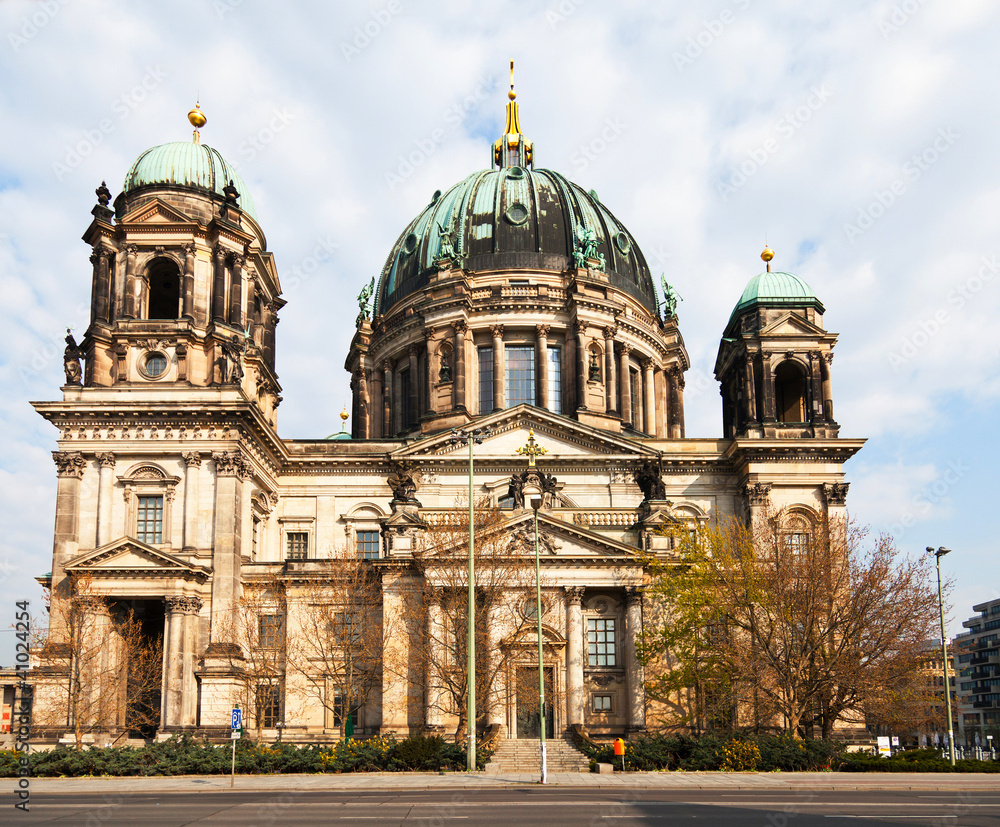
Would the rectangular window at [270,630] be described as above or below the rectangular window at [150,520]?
below

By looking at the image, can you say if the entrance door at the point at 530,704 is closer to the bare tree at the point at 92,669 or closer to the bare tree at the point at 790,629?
the bare tree at the point at 790,629

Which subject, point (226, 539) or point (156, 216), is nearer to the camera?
point (226, 539)

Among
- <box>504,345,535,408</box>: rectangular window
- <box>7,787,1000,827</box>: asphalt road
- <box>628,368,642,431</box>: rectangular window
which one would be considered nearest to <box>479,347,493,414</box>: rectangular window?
<box>504,345,535,408</box>: rectangular window

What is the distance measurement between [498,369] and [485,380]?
1.82 m

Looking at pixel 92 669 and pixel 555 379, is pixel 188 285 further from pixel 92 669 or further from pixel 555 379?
pixel 555 379

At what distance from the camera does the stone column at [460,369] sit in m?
66.6

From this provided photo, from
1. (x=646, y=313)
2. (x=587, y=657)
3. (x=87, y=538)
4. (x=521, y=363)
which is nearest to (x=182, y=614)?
(x=87, y=538)

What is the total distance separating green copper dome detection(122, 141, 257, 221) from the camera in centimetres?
5600

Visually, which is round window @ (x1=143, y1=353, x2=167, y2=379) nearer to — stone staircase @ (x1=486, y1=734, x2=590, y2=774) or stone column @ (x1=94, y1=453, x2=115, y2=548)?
stone column @ (x1=94, y1=453, x2=115, y2=548)

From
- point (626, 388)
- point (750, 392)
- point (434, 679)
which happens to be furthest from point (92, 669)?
point (750, 392)

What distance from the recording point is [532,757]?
43156mm

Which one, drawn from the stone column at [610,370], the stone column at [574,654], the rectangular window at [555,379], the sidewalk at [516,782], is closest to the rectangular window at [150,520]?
the sidewalk at [516,782]

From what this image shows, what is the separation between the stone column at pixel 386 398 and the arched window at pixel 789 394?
1046 inches

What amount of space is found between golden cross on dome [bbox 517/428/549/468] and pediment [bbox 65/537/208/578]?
61.3 ft
